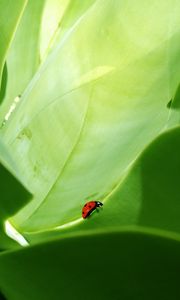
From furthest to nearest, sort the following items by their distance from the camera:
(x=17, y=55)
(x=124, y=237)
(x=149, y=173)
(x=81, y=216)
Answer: (x=17, y=55) → (x=81, y=216) → (x=149, y=173) → (x=124, y=237)

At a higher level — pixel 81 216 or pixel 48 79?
pixel 48 79

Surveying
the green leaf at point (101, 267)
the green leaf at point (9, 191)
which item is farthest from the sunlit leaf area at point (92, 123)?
the green leaf at point (101, 267)

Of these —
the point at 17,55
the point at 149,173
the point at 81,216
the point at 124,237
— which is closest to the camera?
the point at 124,237

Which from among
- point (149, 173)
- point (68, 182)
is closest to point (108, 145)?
point (68, 182)

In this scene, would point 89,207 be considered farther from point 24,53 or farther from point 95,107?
point 24,53

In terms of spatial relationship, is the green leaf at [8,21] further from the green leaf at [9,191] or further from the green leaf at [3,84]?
the green leaf at [9,191]

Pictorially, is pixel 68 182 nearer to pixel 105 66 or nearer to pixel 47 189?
pixel 47 189

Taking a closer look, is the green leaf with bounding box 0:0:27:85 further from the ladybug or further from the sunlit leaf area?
the ladybug

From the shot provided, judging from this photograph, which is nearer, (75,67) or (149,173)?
(149,173)
